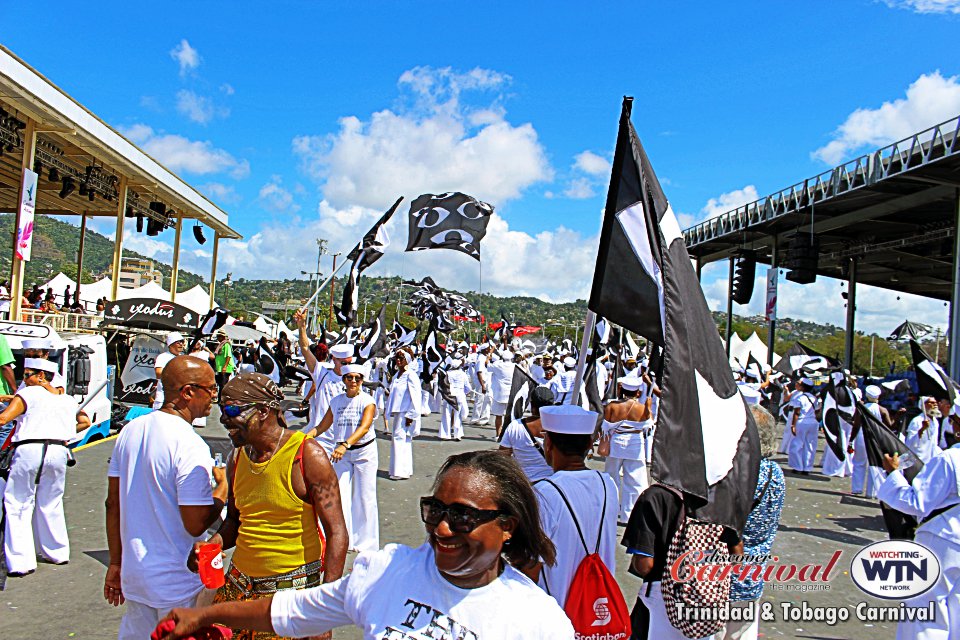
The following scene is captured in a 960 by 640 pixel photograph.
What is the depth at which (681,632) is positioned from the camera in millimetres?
3270

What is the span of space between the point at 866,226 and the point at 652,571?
35253 mm

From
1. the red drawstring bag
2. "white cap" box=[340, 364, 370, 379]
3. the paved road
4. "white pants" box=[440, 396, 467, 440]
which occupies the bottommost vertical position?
the paved road

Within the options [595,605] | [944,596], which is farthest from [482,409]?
[595,605]

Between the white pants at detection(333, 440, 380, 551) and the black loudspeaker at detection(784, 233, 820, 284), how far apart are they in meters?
23.9

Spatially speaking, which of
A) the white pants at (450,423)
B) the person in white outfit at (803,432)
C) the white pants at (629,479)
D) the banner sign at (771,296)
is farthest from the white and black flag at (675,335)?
the banner sign at (771,296)

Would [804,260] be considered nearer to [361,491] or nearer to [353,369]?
[353,369]

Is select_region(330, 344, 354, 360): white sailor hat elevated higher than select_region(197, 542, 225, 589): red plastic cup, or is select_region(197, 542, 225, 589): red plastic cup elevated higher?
select_region(330, 344, 354, 360): white sailor hat

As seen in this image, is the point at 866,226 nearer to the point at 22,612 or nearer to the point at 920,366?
the point at 920,366

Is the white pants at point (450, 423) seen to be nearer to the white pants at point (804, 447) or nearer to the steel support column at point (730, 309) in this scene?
the white pants at point (804, 447)

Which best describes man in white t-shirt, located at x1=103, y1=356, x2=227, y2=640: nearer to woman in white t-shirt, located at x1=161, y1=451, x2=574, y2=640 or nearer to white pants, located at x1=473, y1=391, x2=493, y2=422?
woman in white t-shirt, located at x1=161, y1=451, x2=574, y2=640

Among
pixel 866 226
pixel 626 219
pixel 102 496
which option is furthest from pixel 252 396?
pixel 866 226

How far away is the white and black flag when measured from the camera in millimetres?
2840

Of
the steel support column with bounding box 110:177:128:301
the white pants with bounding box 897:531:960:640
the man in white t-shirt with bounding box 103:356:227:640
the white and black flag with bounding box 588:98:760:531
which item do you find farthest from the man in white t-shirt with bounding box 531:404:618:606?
the steel support column with bounding box 110:177:128:301

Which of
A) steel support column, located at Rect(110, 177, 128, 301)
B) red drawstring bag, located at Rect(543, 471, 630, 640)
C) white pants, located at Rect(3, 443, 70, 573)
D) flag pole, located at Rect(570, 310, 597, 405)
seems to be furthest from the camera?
steel support column, located at Rect(110, 177, 128, 301)
